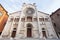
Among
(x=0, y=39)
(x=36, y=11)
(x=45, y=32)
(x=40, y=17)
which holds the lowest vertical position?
(x=0, y=39)

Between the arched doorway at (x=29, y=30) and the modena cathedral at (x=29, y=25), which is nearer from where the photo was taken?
the modena cathedral at (x=29, y=25)

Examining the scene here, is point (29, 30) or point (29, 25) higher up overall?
point (29, 25)

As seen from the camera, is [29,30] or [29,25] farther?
[29,25]

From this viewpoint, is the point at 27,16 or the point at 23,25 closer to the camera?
the point at 23,25

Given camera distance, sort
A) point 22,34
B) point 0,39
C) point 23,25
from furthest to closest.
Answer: point 23,25 < point 22,34 < point 0,39

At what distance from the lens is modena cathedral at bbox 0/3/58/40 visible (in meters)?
14.9

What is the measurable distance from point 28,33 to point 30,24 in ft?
5.13

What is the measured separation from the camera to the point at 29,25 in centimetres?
1670

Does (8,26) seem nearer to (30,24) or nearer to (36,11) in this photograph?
(30,24)

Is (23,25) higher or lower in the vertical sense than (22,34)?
higher

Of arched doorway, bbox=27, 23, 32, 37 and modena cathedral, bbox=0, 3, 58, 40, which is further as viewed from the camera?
arched doorway, bbox=27, 23, 32, 37

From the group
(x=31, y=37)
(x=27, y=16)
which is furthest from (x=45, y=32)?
(x=27, y=16)

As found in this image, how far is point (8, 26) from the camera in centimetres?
1636

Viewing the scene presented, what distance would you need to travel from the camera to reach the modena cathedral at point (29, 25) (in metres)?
14.9
